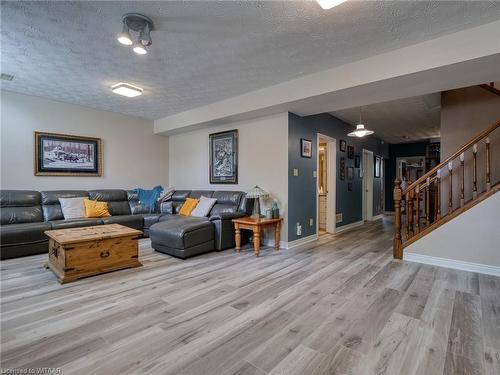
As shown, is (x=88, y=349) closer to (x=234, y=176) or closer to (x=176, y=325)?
(x=176, y=325)

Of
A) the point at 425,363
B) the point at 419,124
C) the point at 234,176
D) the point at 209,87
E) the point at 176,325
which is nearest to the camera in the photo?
the point at 425,363

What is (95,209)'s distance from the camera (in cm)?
444

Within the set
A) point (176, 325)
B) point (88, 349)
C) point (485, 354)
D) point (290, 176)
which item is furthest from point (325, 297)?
point (290, 176)

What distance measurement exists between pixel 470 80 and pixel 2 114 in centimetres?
643

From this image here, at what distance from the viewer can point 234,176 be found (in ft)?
15.8

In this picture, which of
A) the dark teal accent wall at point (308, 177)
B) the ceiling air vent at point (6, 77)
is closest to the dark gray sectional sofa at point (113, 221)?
the dark teal accent wall at point (308, 177)

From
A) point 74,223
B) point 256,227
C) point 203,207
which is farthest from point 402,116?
point 74,223

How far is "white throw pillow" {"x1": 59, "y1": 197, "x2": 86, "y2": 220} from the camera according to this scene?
427 cm

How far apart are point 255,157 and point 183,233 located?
1864mm

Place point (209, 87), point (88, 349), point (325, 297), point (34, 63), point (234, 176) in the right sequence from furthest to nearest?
1. point (234, 176)
2. point (209, 87)
3. point (34, 63)
4. point (325, 297)
5. point (88, 349)

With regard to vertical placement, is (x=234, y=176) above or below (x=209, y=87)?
below

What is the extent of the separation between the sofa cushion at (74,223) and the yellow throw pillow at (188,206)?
1.35m

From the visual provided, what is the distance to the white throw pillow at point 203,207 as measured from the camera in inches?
174

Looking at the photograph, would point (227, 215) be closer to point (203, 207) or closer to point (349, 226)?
point (203, 207)
